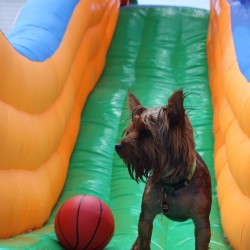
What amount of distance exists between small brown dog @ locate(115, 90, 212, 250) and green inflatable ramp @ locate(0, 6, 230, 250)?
175 millimetres

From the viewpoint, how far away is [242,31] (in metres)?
3.43

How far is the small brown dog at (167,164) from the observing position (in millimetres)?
1877

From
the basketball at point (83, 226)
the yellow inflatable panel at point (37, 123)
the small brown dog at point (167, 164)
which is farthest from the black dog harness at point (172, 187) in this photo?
the yellow inflatable panel at point (37, 123)

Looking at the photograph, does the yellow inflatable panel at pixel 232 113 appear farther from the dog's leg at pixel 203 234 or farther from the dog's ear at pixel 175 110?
the dog's ear at pixel 175 110

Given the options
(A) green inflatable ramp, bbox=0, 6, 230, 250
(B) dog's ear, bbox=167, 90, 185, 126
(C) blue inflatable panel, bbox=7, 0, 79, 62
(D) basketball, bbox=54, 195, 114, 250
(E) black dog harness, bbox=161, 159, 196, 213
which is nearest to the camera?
(B) dog's ear, bbox=167, 90, 185, 126

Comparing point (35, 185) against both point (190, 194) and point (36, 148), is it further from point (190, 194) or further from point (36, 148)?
point (190, 194)

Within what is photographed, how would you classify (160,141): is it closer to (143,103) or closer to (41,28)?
(41,28)

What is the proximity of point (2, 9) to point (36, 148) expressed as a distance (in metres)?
4.83

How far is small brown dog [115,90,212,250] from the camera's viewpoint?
1.88 meters

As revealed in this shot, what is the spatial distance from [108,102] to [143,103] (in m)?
0.24

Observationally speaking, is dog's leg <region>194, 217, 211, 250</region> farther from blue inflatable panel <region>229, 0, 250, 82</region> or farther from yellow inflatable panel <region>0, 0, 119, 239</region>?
blue inflatable panel <region>229, 0, 250, 82</region>

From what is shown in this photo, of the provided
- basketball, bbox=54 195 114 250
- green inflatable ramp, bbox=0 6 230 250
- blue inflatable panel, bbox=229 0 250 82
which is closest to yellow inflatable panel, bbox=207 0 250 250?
blue inflatable panel, bbox=229 0 250 82

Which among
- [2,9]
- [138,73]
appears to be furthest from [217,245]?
[2,9]

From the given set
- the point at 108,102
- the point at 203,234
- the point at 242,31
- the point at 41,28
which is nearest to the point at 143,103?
the point at 108,102
